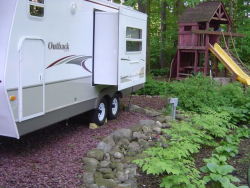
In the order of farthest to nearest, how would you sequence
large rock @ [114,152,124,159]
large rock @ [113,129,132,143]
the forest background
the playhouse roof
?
the forest background < the playhouse roof < large rock @ [113,129,132,143] < large rock @ [114,152,124,159]

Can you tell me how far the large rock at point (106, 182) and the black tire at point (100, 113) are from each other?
2874 mm

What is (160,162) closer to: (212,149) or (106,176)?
(106,176)

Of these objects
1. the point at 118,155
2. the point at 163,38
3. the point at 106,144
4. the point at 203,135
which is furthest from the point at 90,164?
the point at 163,38

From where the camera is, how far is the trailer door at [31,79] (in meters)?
4.94

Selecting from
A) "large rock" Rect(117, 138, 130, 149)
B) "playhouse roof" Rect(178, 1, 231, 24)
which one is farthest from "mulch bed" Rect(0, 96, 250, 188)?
"playhouse roof" Rect(178, 1, 231, 24)

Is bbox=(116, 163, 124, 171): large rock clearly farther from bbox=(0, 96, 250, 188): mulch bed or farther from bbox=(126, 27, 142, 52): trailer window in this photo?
bbox=(126, 27, 142, 52): trailer window

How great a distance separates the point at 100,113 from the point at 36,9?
10.6 feet

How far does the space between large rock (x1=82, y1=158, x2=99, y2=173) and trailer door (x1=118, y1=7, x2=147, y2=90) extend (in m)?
2.36

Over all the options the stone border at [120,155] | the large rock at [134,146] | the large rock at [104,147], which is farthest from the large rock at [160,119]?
the large rock at [104,147]

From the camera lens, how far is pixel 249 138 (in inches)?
300

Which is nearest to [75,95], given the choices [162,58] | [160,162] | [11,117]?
[11,117]

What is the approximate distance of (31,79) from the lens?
515 centimetres

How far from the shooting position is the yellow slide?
13259 mm

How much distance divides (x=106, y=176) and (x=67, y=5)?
128 inches
